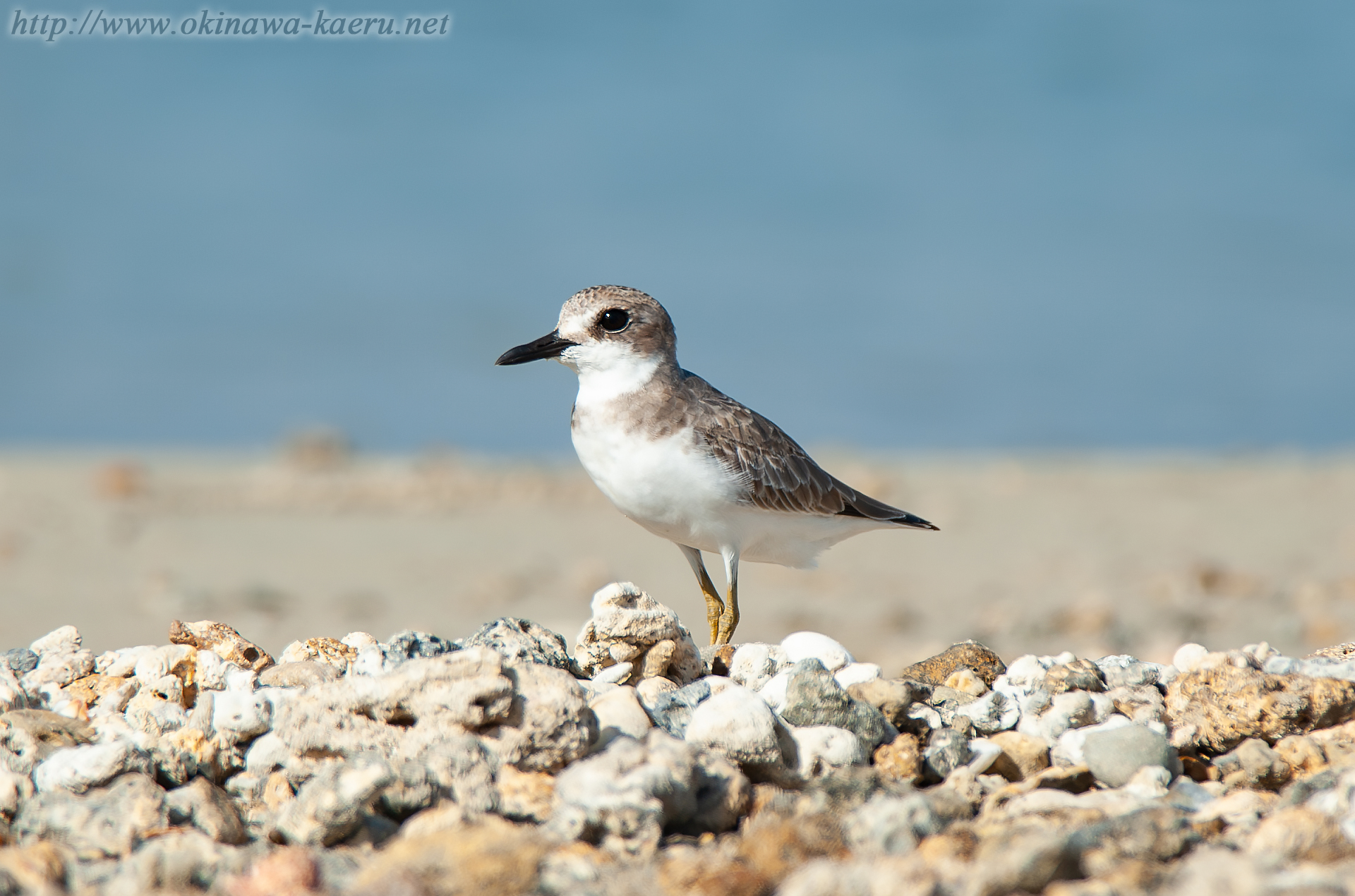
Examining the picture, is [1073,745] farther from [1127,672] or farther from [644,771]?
[644,771]

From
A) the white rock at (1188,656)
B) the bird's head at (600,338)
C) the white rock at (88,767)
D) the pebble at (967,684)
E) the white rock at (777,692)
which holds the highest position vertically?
the bird's head at (600,338)

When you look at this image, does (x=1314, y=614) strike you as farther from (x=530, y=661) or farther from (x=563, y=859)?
(x=563, y=859)

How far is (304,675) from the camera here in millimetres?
3994

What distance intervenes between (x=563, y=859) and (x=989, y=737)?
66.1 inches

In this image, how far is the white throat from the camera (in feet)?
17.2

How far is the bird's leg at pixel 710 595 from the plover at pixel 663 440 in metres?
0.02

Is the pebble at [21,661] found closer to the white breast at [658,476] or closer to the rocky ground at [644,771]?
the rocky ground at [644,771]

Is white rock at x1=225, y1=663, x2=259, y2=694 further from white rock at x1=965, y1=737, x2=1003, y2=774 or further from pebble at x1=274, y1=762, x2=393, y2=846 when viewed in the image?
white rock at x1=965, y1=737, x2=1003, y2=774

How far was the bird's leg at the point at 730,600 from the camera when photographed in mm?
5441

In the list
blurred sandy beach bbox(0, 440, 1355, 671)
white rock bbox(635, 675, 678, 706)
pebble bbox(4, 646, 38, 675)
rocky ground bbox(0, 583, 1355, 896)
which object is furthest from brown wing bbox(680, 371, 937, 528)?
pebble bbox(4, 646, 38, 675)

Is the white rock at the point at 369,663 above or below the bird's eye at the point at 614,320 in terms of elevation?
below

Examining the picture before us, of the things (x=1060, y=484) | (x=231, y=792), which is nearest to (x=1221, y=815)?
(x=231, y=792)

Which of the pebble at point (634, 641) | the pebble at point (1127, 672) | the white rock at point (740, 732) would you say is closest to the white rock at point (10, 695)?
the pebble at point (634, 641)

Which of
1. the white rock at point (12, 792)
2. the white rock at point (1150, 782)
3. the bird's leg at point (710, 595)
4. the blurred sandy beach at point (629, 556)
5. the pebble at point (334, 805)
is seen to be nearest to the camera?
the pebble at point (334, 805)
